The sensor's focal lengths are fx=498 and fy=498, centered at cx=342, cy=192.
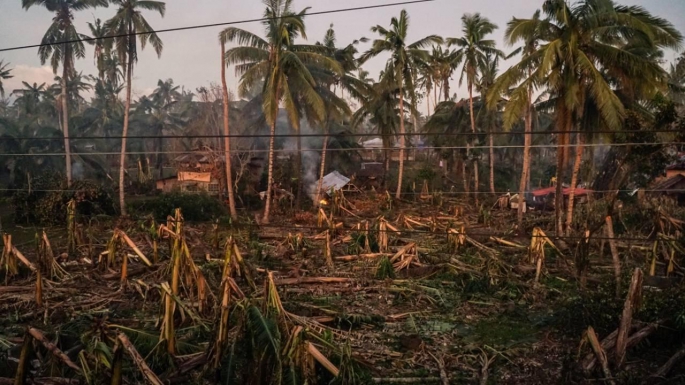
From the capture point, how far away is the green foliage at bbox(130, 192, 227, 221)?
67.9 ft

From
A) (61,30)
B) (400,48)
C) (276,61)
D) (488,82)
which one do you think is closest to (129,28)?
(61,30)

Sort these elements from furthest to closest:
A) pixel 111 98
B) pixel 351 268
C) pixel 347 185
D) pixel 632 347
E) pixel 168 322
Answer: pixel 111 98
pixel 347 185
pixel 351 268
pixel 632 347
pixel 168 322

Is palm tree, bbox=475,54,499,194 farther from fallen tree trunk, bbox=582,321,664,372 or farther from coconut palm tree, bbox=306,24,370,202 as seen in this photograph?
fallen tree trunk, bbox=582,321,664,372

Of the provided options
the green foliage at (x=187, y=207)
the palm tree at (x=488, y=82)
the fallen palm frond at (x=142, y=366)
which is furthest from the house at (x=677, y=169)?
the fallen palm frond at (x=142, y=366)

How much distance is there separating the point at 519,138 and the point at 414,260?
28071mm

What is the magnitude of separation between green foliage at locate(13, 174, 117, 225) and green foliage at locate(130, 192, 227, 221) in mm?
1478

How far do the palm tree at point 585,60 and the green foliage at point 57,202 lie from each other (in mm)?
16062

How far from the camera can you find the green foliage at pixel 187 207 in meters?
20.7

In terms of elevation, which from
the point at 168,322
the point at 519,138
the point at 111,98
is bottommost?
the point at 168,322

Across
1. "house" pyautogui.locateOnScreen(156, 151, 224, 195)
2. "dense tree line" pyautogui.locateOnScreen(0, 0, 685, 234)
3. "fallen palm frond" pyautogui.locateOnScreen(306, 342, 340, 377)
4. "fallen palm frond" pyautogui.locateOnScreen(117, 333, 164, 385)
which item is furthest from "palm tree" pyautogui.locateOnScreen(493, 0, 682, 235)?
"house" pyautogui.locateOnScreen(156, 151, 224, 195)

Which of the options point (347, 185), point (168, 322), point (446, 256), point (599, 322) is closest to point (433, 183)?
point (347, 185)

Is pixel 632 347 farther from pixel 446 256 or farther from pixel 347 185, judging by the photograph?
pixel 347 185

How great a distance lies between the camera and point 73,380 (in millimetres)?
5473

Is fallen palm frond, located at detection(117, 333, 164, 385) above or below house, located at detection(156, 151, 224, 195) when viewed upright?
below
